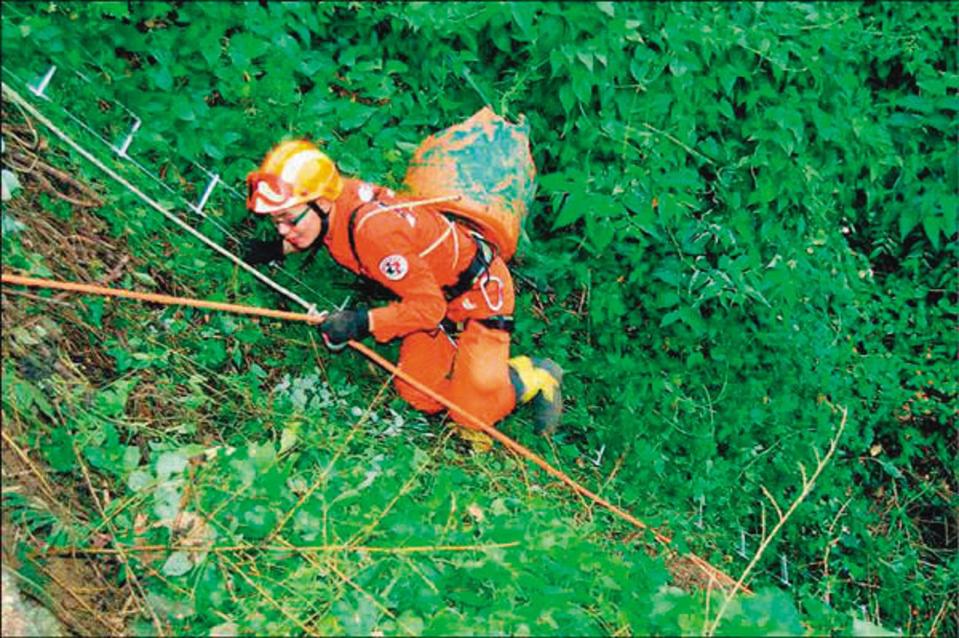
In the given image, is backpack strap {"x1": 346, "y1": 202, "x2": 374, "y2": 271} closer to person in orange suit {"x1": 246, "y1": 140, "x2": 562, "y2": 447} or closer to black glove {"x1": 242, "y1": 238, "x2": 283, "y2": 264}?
person in orange suit {"x1": 246, "y1": 140, "x2": 562, "y2": 447}

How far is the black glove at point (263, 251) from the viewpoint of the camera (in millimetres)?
4230

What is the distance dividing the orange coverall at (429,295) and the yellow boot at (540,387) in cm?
9

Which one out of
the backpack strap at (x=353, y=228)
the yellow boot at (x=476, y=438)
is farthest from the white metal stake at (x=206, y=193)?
A: the yellow boot at (x=476, y=438)

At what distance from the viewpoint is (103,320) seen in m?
3.78

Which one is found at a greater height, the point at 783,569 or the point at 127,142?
the point at 127,142

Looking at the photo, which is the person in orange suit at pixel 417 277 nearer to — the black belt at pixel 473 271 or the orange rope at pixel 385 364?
the black belt at pixel 473 271

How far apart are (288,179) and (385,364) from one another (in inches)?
35.8

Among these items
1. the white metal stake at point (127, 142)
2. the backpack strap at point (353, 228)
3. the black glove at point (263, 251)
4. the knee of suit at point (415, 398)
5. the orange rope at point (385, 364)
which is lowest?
the knee of suit at point (415, 398)

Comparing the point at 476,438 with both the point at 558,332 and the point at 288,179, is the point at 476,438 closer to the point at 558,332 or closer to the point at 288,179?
the point at 558,332

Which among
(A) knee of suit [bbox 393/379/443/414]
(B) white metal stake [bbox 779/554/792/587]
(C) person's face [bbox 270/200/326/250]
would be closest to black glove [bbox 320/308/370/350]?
(C) person's face [bbox 270/200/326/250]

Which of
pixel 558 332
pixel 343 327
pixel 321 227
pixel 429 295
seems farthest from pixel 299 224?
pixel 558 332

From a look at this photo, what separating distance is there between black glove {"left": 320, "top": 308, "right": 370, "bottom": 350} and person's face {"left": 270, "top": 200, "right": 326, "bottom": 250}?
0.35m

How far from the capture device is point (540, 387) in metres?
4.71

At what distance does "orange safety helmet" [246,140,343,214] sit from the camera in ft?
12.5
